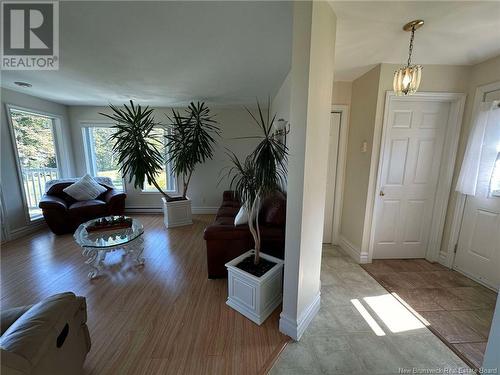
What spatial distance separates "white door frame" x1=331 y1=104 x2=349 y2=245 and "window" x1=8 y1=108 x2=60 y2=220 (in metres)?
5.23

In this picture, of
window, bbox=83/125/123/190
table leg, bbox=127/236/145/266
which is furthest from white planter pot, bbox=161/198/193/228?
window, bbox=83/125/123/190

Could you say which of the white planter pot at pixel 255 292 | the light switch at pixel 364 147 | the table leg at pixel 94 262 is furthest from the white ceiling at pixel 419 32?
the table leg at pixel 94 262

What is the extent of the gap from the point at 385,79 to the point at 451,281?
2.43 meters

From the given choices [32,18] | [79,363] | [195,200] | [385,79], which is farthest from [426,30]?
[195,200]

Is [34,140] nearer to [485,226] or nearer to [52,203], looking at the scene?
[52,203]

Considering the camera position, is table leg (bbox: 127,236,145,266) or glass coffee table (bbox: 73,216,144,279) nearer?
glass coffee table (bbox: 73,216,144,279)

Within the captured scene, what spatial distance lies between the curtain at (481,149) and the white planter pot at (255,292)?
7.69 ft

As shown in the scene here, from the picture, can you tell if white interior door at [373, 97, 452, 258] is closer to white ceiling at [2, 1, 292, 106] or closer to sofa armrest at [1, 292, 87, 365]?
white ceiling at [2, 1, 292, 106]

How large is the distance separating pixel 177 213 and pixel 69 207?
1.83 metres

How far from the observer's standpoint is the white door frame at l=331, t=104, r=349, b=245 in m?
2.86

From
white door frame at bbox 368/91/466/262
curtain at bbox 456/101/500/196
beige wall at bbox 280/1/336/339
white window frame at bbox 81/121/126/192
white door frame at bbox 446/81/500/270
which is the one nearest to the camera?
beige wall at bbox 280/1/336/339

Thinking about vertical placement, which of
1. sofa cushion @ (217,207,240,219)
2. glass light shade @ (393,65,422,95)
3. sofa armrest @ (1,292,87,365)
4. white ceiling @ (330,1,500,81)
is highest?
white ceiling @ (330,1,500,81)

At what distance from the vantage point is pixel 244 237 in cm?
216

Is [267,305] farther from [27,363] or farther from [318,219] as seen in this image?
[27,363]
